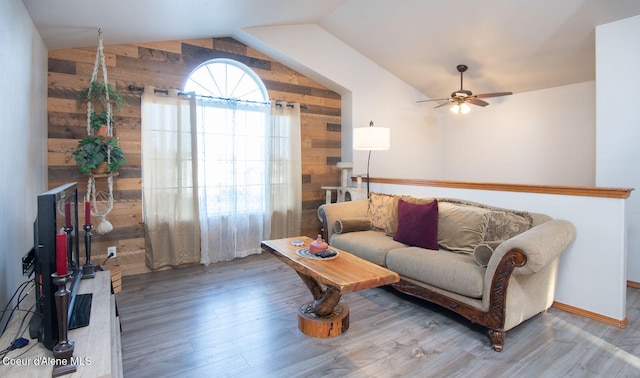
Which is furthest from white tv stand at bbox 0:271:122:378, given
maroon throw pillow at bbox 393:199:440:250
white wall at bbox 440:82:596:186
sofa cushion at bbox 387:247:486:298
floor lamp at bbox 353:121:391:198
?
white wall at bbox 440:82:596:186

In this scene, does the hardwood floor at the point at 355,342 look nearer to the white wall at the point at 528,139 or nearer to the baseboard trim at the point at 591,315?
the baseboard trim at the point at 591,315

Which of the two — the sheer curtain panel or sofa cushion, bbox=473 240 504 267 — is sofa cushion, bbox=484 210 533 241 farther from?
the sheer curtain panel

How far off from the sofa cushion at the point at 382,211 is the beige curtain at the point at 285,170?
1237mm

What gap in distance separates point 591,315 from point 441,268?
4.17 ft

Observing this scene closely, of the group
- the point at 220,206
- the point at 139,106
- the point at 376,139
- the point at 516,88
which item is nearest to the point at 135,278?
the point at 220,206

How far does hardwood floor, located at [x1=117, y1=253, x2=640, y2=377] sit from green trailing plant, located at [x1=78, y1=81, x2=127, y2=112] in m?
1.90

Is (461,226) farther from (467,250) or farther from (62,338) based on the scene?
(62,338)

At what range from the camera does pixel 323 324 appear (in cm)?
231

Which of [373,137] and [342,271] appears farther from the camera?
[373,137]

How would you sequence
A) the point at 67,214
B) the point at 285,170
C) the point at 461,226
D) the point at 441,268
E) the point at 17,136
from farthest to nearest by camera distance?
the point at 285,170 < the point at 461,226 < the point at 441,268 < the point at 17,136 < the point at 67,214

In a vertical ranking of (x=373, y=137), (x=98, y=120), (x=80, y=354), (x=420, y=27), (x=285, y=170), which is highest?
(x=420, y=27)

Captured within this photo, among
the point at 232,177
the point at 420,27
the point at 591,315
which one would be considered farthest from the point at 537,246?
the point at 232,177

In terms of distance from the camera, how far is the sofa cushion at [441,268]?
7.61 ft

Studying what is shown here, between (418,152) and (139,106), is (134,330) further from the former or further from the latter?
(418,152)
